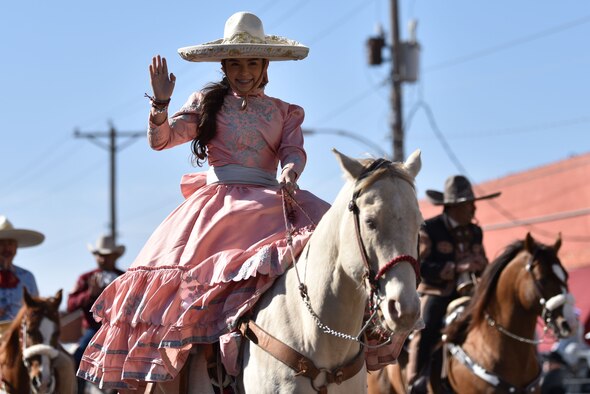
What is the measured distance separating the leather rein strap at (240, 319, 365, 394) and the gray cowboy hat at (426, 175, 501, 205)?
559 cm

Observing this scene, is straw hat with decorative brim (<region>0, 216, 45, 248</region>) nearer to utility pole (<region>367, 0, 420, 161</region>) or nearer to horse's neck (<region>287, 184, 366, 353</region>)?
horse's neck (<region>287, 184, 366, 353</region>)

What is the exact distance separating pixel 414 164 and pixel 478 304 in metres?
4.95

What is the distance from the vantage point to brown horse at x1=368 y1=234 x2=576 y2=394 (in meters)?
10.4

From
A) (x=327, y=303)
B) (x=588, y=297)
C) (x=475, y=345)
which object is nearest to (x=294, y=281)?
(x=327, y=303)

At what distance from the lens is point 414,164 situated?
6.04m

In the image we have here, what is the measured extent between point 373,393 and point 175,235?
16.3 feet

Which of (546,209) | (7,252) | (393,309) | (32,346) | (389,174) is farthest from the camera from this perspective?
(546,209)

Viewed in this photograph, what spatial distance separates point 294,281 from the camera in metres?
6.32

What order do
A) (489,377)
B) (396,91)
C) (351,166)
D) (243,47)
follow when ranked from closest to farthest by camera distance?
1. (351,166)
2. (243,47)
3. (489,377)
4. (396,91)

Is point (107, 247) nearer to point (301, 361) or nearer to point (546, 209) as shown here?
point (301, 361)

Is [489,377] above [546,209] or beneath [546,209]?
beneath

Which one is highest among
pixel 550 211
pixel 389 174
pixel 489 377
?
pixel 550 211

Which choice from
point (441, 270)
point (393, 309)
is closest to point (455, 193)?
point (441, 270)

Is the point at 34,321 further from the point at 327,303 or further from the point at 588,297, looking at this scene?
the point at 588,297
